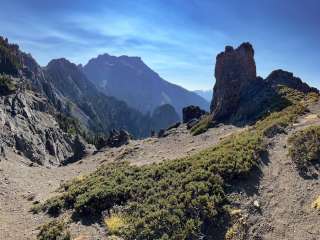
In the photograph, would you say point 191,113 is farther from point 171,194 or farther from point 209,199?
point 209,199

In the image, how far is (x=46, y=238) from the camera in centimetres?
2816

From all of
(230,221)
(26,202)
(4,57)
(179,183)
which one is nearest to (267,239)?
(230,221)

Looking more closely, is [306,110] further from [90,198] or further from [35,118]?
[35,118]

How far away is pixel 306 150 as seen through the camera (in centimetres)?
3562

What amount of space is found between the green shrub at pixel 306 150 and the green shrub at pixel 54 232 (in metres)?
19.3

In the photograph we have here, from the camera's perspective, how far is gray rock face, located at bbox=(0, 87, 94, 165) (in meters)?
82.6

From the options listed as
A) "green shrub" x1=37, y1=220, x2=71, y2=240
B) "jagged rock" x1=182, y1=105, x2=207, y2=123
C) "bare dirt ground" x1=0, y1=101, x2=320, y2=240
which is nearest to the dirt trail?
"bare dirt ground" x1=0, y1=101, x2=320, y2=240

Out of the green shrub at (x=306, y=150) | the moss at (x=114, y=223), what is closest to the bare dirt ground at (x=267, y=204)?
the moss at (x=114, y=223)

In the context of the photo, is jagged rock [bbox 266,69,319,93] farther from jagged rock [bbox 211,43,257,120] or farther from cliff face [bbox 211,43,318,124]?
jagged rock [bbox 211,43,257,120]

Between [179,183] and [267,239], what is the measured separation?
32.8ft

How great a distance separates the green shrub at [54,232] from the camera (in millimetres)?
28038

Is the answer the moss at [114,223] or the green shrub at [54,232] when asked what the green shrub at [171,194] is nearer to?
the moss at [114,223]

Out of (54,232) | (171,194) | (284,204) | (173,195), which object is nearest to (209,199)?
(173,195)

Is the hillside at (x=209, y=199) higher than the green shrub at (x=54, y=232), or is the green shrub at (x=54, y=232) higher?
the hillside at (x=209, y=199)
